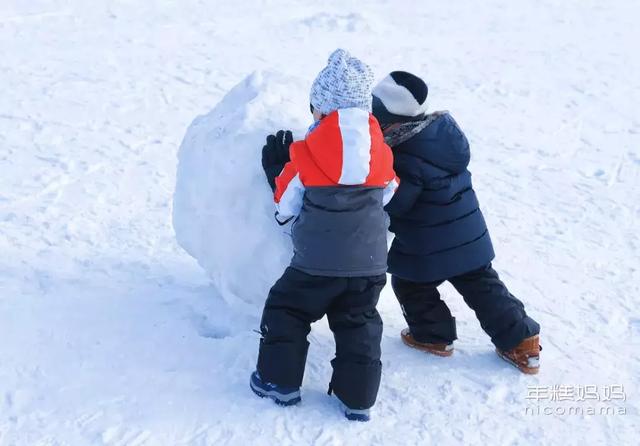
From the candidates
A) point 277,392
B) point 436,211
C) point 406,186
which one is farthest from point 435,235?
point 277,392

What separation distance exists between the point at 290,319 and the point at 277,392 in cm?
29

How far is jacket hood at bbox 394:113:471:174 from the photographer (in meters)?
3.34

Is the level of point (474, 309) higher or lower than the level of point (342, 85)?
lower

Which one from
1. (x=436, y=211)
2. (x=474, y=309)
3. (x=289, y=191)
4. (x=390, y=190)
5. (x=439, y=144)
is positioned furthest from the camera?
(x=474, y=309)

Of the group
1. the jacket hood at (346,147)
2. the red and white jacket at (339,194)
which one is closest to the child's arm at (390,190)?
the red and white jacket at (339,194)

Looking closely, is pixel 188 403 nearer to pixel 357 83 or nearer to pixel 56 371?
pixel 56 371

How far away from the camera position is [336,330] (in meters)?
3.26

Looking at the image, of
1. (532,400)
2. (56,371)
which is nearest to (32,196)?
(56,371)

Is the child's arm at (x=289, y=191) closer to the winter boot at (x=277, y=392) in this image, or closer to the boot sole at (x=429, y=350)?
the winter boot at (x=277, y=392)

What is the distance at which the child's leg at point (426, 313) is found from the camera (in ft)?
12.0

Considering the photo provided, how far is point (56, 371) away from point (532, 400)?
6.29 feet

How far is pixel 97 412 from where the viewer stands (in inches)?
123

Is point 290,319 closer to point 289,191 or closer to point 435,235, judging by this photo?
point 289,191

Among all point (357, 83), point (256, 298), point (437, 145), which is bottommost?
point (256, 298)
